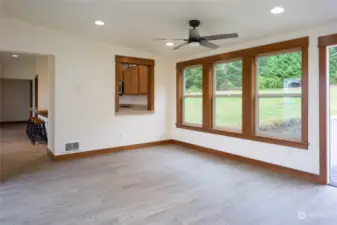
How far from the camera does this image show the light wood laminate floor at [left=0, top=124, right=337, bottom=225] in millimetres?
2650

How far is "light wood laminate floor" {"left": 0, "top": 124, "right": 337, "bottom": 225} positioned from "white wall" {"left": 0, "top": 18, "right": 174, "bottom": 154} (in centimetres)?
92

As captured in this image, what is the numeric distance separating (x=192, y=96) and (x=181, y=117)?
67 cm

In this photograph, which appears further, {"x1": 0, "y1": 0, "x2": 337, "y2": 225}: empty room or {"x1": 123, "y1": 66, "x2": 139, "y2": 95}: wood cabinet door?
{"x1": 123, "y1": 66, "x2": 139, "y2": 95}: wood cabinet door

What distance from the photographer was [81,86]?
17.4ft

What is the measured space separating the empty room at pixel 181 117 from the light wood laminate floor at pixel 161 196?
2 centimetres

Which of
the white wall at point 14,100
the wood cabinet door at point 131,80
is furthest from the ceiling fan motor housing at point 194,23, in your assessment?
the white wall at point 14,100

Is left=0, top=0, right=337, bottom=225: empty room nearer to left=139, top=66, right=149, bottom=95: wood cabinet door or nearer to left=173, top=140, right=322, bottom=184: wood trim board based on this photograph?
left=173, top=140, right=322, bottom=184: wood trim board

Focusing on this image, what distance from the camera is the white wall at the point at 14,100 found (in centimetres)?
1178

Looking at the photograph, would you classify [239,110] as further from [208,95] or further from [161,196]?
[161,196]

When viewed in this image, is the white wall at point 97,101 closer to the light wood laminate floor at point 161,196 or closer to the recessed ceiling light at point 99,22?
the light wood laminate floor at point 161,196

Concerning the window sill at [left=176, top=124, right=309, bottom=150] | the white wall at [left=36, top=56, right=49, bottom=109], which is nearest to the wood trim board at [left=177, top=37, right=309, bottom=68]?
the window sill at [left=176, top=124, right=309, bottom=150]

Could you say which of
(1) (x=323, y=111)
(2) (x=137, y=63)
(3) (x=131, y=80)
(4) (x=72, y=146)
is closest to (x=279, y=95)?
(1) (x=323, y=111)

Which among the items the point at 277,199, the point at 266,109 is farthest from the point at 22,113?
the point at 277,199

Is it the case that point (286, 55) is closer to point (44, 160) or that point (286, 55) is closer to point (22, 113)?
point (44, 160)
